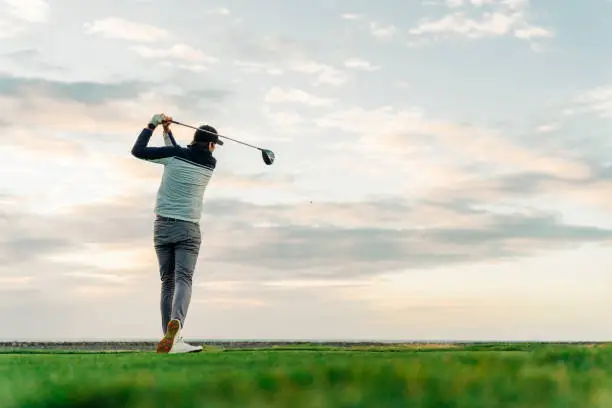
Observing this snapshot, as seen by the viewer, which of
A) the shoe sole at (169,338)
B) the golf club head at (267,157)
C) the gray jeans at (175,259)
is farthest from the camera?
the golf club head at (267,157)

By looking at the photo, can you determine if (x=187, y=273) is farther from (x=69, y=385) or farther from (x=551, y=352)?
(x=69, y=385)

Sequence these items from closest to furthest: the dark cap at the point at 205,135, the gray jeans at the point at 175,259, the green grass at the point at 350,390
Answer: the green grass at the point at 350,390
the gray jeans at the point at 175,259
the dark cap at the point at 205,135

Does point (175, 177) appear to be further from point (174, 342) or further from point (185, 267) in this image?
point (174, 342)

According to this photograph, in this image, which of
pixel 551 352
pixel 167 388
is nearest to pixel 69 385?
pixel 167 388

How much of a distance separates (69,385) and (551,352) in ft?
12.6

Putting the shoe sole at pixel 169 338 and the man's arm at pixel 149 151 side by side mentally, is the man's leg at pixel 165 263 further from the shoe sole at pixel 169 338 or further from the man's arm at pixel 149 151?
the man's arm at pixel 149 151

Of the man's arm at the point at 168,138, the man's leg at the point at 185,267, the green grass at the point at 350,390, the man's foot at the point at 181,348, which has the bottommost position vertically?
the green grass at the point at 350,390

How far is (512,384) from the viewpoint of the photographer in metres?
3.67

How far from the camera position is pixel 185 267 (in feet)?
37.0

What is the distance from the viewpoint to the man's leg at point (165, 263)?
11422 mm

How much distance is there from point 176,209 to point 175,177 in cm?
46

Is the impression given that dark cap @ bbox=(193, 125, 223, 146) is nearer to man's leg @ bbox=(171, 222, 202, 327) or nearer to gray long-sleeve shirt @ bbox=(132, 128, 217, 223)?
gray long-sleeve shirt @ bbox=(132, 128, 217, 223)

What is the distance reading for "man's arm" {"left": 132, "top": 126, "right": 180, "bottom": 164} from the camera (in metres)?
11.4

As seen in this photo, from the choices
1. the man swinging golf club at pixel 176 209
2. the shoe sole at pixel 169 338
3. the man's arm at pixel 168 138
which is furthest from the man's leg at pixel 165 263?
the man's arm at pixel 168 138
